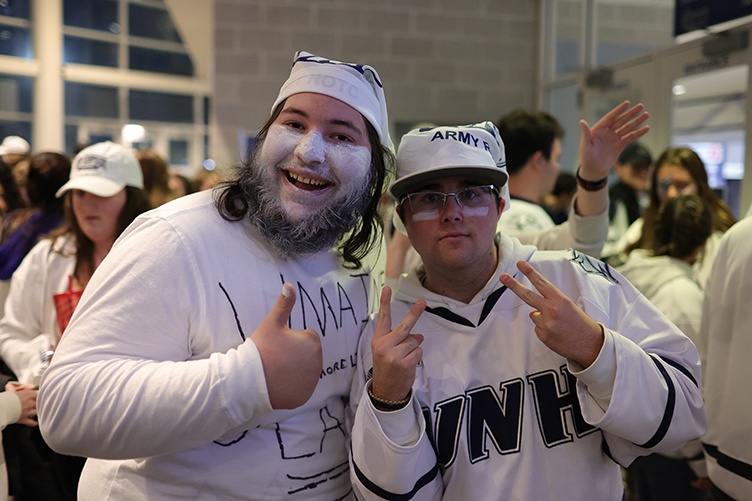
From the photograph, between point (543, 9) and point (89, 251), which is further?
point (543, 9)

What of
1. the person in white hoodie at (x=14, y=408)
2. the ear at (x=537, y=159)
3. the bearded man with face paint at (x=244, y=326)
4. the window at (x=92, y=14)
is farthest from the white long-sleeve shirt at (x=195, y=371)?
the window at (x=92, y=14)

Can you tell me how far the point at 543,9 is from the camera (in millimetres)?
6168

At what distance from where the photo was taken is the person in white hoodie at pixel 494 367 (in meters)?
1.31

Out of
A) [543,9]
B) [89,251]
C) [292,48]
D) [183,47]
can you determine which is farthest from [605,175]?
[183,47]

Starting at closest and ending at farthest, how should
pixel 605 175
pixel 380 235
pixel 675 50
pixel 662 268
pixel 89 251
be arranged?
pixel 380 235, pixel 605 175, pixel 89 251, pixel 662 268, pixel 675 50

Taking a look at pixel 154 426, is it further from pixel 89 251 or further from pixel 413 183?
pixel 89 251

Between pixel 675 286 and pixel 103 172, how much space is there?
2207mm

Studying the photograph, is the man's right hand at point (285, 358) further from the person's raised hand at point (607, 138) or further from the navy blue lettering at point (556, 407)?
the person's raised hand at point (607, 138)

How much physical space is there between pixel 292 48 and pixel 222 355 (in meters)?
4.88

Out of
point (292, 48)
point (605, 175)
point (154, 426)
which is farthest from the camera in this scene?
point (292, 48)

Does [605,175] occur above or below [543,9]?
below

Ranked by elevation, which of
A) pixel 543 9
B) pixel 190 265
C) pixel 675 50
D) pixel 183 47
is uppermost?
pixel 183 47

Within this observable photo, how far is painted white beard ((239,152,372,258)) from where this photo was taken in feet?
4.61

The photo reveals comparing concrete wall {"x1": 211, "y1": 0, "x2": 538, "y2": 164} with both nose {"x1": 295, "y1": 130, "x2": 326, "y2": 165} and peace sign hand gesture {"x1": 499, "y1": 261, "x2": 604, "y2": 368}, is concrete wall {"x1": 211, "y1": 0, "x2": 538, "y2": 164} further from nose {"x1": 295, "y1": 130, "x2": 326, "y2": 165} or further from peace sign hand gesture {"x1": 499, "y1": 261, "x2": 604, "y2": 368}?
peace sign hand gesture {"x1": 499, "y1": 261, "x2": 604, "y2": 368}
